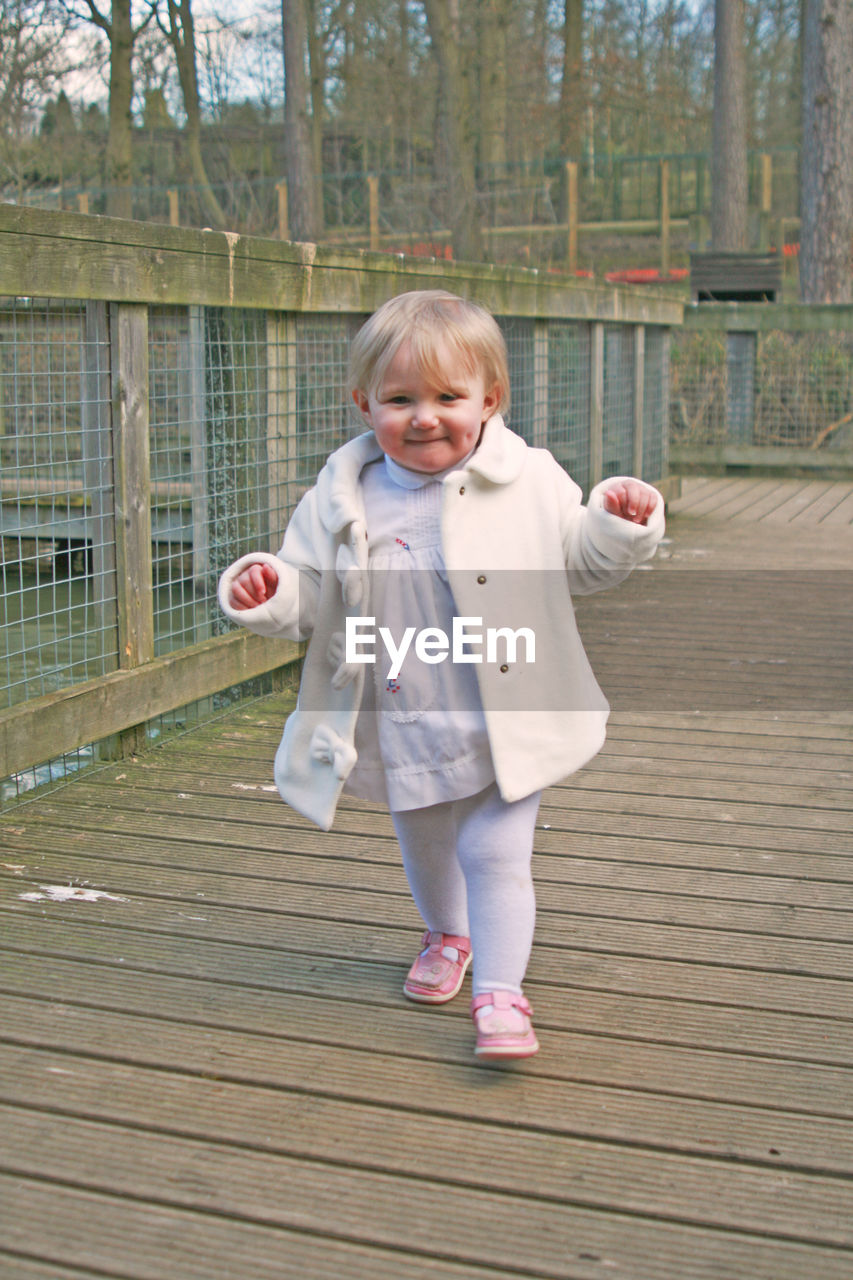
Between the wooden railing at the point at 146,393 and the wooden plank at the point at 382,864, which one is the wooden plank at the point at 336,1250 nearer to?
the wooden plank at the point at 382,864

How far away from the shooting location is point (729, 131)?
1750cm

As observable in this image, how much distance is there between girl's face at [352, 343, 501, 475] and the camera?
6.97 feet

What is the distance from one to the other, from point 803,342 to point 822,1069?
9636mm

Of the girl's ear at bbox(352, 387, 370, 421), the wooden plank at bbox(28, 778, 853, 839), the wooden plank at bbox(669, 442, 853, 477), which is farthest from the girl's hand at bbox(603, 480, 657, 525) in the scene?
the wooden plank at bbox(669, 442, 853, 477)

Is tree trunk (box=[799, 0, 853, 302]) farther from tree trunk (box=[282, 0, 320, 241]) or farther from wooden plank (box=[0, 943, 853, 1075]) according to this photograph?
wooden plank (box=[0, 943, 853, 1075])

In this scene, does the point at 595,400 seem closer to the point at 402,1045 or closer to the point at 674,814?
the point at 674,814

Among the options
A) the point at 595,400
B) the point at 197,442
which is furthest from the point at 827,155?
the point at 197,442

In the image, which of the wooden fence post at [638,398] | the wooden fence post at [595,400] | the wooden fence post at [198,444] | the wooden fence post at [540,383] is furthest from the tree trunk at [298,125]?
the wooden fence post at [198,444]

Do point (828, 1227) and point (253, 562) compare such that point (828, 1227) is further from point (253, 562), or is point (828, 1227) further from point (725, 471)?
point (725, 471)

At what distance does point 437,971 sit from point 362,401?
36.8 inches

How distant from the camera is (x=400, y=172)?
92.3 feet

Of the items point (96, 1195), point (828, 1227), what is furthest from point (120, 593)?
point (828, 1227)

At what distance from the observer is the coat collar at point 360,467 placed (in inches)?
85.8

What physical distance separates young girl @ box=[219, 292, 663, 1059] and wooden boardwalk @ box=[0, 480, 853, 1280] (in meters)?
0.22
